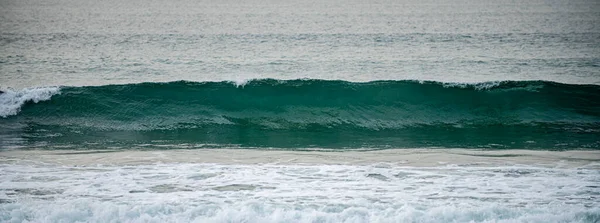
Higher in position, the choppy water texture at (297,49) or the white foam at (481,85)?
the choppy water texture at (297,49)

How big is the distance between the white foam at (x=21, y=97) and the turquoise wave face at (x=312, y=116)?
127 millimetres

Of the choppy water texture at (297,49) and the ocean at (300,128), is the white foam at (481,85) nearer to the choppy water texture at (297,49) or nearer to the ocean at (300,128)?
the ocean at (300,128)

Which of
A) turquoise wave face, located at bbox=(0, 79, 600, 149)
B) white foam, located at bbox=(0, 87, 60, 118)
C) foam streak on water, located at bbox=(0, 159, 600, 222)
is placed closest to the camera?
foam streak on water, located at bbox=(0, 159, 600, 222)

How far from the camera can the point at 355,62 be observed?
19031 mm

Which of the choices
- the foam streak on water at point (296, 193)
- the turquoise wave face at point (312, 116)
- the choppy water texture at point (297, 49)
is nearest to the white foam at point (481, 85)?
the turquoise wave face at point (312, 116)

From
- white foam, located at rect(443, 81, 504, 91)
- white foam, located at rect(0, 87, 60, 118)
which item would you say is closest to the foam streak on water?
white foam, located at rect(0, 87, 60, 118)

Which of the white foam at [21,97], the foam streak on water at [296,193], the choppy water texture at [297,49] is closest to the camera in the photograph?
Result: the foam streak on water at [296,193]

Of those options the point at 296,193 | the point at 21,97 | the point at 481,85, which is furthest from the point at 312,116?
the point at 21,97

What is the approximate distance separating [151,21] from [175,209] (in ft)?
98.9

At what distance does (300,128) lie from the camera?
11.9 m

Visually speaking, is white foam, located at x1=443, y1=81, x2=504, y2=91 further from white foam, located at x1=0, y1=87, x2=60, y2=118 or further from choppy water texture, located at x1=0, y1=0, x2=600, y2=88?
white foam, located at x1=0, y1=87, x2=60, y2=118

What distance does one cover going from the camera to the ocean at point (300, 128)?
6672mm

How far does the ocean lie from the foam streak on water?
1.0 inches

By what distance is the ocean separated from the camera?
6672 mm
